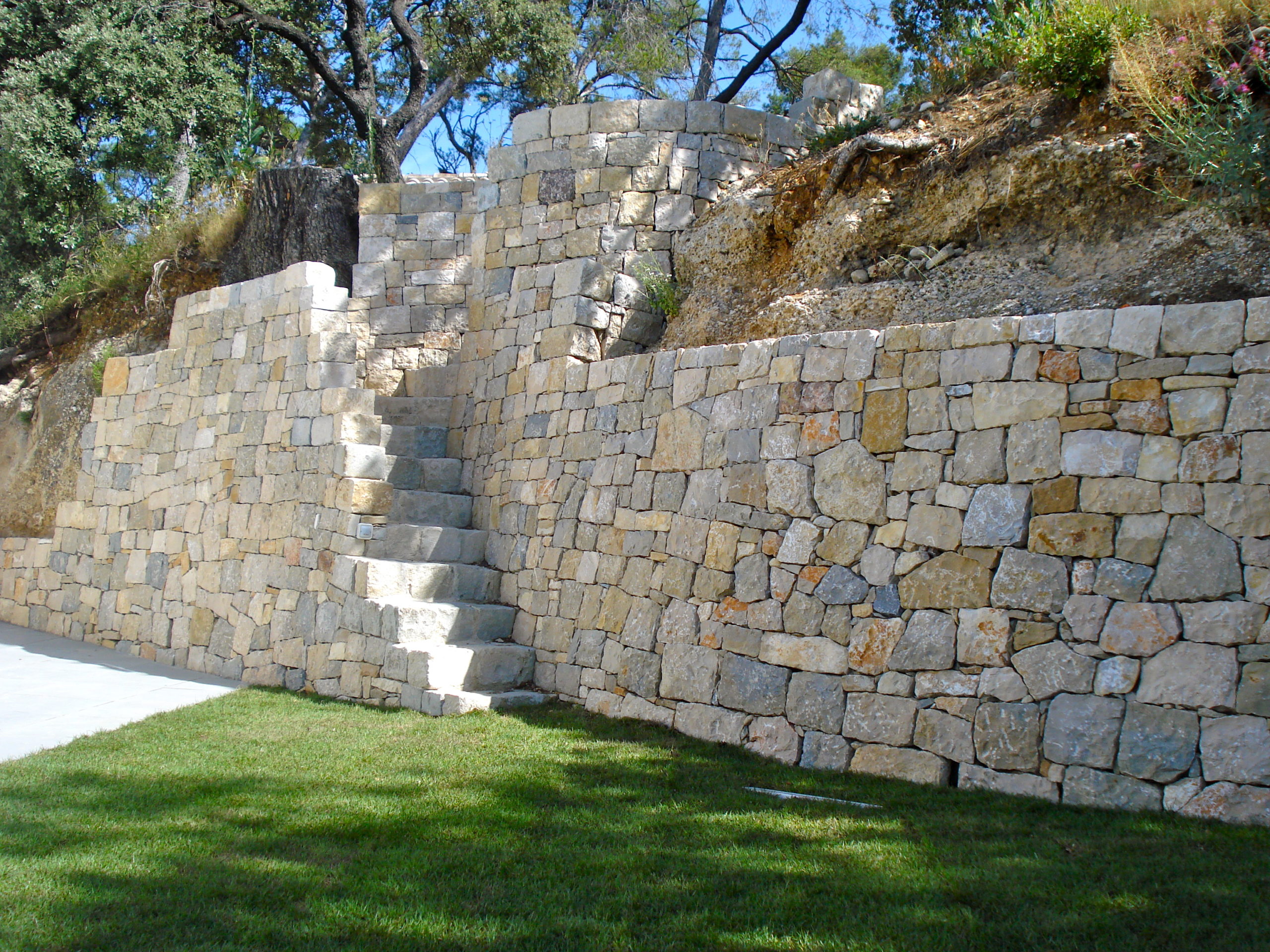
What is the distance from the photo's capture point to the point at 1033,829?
469cm

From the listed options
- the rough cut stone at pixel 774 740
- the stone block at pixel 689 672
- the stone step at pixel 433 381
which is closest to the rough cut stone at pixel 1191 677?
the rough cut stone at pixel 774 740

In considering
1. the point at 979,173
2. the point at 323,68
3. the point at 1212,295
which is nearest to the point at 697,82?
the point at 323,68

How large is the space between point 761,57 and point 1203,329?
1226cm

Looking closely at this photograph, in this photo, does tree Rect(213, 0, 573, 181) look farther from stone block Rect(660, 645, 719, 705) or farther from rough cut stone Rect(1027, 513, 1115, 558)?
rough cut stone Rect(1027, 513, 1115, 558)

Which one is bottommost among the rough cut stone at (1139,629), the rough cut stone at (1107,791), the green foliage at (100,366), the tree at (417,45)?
the rough cut stone at (1107,791)

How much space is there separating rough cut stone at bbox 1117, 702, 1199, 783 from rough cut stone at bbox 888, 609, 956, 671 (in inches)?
36.6

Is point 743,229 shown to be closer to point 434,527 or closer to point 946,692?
point 434,527

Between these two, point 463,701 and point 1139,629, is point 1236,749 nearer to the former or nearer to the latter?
point 1139,629

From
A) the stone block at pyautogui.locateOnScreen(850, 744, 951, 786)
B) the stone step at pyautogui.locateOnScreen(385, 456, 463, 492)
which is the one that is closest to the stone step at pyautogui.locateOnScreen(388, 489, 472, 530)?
the stone step at pyautogui.locateOnScreen(385, 456, 463, 492)

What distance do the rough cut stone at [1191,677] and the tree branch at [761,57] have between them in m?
12.2

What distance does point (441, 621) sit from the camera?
26.2 ft

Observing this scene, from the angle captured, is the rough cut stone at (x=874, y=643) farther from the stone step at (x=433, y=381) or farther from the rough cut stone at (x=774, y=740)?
the stone step at (x=433, y=381)

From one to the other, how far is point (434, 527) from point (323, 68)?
988cm

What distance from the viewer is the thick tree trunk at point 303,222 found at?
1155 centimetres
